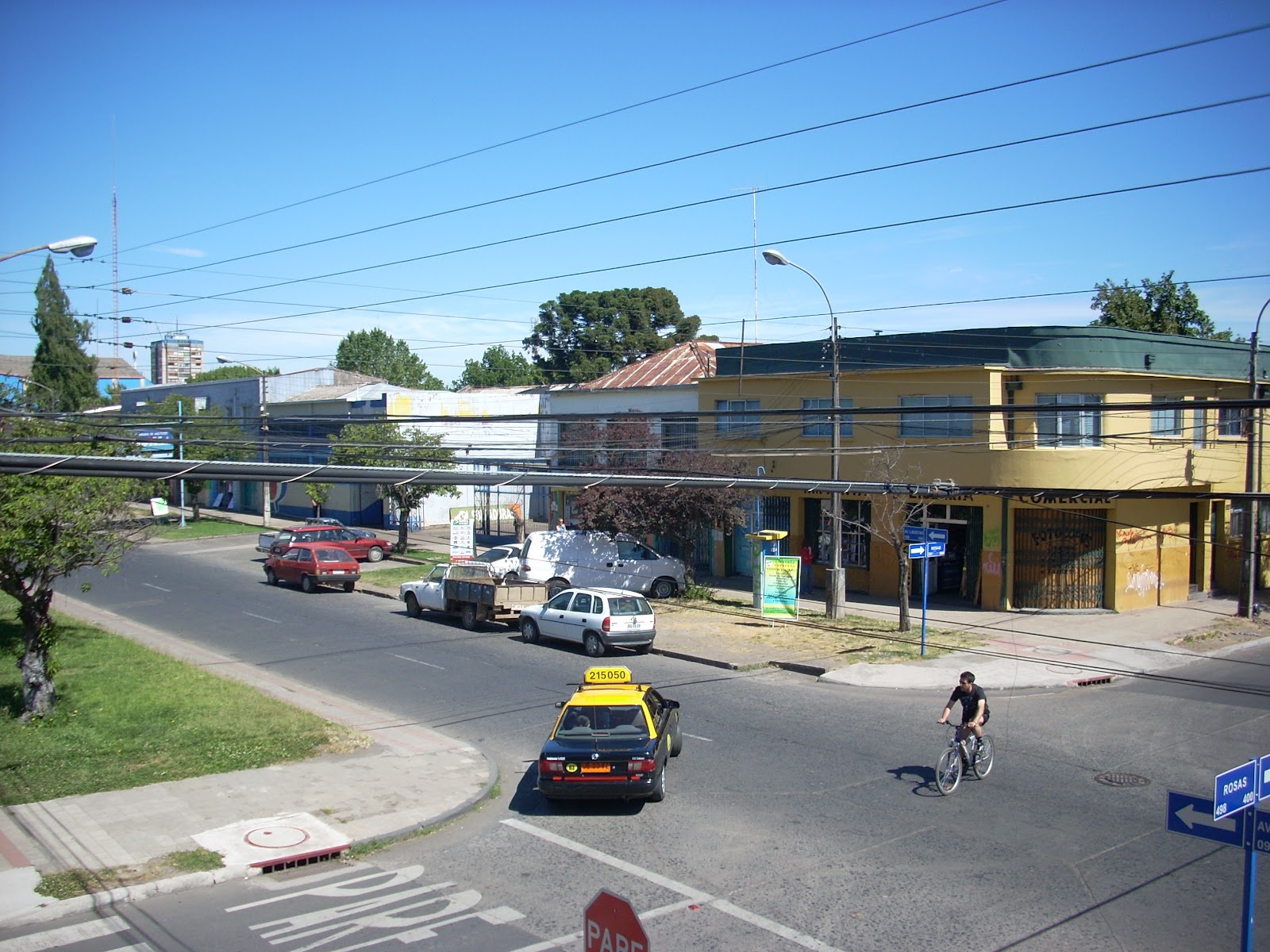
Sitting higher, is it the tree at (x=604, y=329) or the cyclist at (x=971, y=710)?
the tree at (x=604, y=329)

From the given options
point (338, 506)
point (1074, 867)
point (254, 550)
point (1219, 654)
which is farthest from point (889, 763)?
point (338, 506)

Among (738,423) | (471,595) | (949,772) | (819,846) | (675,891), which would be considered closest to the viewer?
(675,891)

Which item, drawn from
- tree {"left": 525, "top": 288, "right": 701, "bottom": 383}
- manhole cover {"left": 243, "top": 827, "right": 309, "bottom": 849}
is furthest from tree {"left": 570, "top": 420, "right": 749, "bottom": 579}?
tree {"left": 525, "top": 288, "right": 701, "bottom": 383}

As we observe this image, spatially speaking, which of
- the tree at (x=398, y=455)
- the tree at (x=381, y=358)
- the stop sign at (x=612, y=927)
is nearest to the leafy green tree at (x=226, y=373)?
the tree at (x=381, y=358)

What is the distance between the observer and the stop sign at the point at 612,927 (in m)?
4.75

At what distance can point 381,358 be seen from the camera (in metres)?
109

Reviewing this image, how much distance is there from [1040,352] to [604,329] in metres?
59.5

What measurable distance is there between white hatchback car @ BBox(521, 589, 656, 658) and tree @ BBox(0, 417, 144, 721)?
10.0 metres

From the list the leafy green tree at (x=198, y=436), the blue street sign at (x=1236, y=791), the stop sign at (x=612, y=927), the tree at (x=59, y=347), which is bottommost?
the blue street sign at (x=1236, y=791)

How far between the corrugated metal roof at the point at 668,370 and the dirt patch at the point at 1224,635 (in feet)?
62.8

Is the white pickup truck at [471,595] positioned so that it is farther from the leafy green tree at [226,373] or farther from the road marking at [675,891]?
the leafy green tree at [226,373]

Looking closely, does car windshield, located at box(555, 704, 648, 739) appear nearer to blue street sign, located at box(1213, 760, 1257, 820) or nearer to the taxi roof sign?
the taxi roof sign

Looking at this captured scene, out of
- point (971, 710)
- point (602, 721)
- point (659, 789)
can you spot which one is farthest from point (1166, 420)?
point (659, 789)

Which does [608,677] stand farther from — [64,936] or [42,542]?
[42,542]
